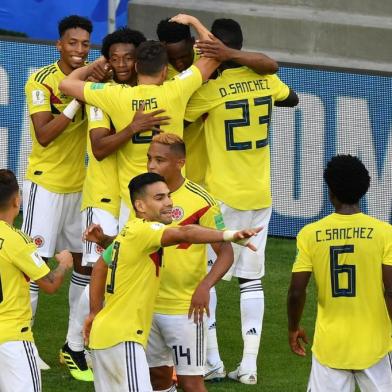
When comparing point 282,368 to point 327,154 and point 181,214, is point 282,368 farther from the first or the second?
point 327,154

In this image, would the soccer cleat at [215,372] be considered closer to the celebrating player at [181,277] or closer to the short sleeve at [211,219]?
the celebrating player at [181,277]

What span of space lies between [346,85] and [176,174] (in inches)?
235

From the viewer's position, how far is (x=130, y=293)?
8109mm

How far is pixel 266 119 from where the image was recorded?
10.3 m

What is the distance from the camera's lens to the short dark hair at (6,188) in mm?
8281

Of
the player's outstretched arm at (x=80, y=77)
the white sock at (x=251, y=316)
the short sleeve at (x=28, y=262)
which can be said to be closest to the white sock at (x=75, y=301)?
the white sock at (x=251, y=316)

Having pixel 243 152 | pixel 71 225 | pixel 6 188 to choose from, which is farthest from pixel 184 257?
pixel 71 225

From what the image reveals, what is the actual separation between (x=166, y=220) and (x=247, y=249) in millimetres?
2336

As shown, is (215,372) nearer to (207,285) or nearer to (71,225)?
(71,225)

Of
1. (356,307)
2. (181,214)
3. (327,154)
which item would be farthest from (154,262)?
(327,154)

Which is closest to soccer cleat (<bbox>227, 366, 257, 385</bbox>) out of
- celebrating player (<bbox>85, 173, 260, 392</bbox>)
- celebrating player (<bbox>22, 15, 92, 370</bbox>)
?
celebrating player (<bbox>22, 15, 92, 370</bbox>)

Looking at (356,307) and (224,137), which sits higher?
(224,137)

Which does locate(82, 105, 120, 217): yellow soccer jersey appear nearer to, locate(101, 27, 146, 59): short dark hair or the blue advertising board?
locate(101, 27, 146, 59): short dark hair

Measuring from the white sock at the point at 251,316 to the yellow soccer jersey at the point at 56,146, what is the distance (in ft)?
4.86
